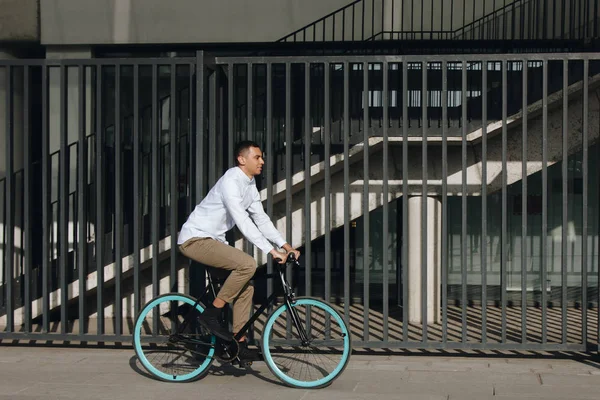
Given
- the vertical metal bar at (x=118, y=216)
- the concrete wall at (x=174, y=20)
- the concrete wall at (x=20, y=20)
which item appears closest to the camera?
the vertical metal bar at (x=118, y=216)

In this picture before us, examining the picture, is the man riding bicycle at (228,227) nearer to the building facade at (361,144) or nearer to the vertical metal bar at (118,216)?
the vertical metal bar at (118,216)

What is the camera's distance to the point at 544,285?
8.26 metres

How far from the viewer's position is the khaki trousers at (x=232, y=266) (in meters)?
7.26

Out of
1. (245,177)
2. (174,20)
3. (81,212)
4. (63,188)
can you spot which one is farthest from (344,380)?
(174,20)

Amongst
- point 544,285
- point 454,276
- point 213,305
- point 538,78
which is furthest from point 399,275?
point 213,305

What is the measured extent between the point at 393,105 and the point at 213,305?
5878mm

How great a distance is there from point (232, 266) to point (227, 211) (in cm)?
46

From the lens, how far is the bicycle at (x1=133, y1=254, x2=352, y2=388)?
708 centimetres

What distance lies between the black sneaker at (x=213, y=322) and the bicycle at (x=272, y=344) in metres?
0.08

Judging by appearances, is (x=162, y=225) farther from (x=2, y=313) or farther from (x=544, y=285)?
(x=544, y=285)

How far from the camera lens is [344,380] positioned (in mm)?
7445

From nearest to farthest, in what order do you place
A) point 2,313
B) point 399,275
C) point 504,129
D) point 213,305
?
point 213,305 < point 504,129 < point 2,313 < point 399,275

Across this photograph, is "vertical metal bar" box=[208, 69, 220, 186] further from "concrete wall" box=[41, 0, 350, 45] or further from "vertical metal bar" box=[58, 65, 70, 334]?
"concrete wall" box=[41, 0, 350, 45]

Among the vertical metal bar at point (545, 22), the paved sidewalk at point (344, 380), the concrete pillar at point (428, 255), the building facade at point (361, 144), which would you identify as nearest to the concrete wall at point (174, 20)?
the building facade at point (361, 144)
